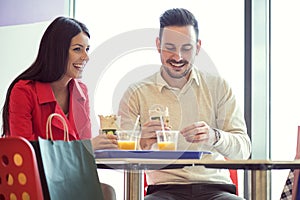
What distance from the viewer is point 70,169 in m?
1.76

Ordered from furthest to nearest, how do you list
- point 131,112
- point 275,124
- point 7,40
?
point 7,40 → point 275,124 → point 131,112

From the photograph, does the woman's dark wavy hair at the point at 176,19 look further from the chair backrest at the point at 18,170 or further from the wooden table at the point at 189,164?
the chair backrest at the point at 18,170

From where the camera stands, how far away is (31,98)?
257 centimetres

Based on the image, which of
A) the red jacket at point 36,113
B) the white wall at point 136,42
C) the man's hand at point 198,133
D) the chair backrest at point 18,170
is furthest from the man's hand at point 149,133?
the chair backrest at point 18,170

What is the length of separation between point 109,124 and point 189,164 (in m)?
0.40

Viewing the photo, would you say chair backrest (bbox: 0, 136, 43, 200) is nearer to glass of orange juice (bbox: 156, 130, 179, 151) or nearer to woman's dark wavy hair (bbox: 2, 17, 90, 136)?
glass of orange juice (bbox: 156, 130, 179, 151)

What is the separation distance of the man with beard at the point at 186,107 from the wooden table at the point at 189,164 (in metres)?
0.21

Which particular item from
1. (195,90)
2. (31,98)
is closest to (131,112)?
(195,90)

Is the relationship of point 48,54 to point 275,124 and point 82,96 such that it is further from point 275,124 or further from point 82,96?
point 275,124

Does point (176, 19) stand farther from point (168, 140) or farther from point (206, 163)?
point (206, 163)

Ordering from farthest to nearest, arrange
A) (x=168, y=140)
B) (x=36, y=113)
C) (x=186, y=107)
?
(x=36, y=113) < (x=186, y=107) < (x=168, y=140)

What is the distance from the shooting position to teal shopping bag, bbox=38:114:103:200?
1.66 m

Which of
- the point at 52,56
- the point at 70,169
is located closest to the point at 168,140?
the point at 70,169

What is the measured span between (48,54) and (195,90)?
709mm
